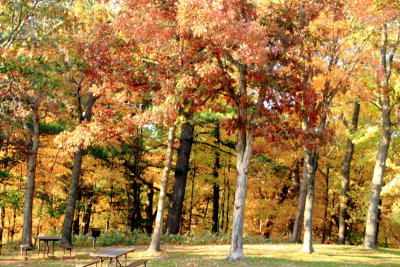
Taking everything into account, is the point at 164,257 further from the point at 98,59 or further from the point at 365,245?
the point at 365,245

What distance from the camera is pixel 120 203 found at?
101 ft

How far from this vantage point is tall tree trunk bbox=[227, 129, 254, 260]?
485 inches

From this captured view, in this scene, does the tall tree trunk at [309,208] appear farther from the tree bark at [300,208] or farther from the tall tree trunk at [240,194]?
the tree bark at [300,208]

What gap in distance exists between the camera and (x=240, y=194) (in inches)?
492

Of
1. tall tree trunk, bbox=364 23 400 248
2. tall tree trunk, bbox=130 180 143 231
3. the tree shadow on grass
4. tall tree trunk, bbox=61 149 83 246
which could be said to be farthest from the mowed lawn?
tall tree trunk, bbox=130 180 143 231

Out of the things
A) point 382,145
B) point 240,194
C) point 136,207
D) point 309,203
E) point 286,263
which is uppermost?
point 382,145

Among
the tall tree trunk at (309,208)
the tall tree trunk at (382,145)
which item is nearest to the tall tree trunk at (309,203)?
the tall tree trunk at (309,208)

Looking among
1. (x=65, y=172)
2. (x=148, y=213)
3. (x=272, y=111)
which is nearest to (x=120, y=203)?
(x=148, y=213)

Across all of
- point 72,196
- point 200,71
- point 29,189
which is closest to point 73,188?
point 72,196

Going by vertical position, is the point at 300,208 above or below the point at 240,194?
below

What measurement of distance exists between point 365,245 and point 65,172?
16.3 meters

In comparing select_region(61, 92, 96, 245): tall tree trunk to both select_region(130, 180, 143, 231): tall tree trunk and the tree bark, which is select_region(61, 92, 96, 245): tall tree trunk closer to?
select_region(130, 180, 143, 231): tall tree trunk

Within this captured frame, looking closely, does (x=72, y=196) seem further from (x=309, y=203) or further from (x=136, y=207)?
(x=309, y=203)

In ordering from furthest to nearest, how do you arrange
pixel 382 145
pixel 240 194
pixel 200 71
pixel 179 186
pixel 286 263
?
pixel 179 186 < pixel 382 145 < pixel 240 194 < pixel 286 263 < pixel 200 71
